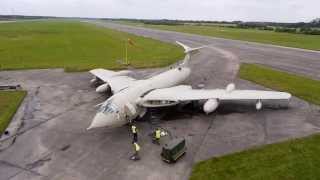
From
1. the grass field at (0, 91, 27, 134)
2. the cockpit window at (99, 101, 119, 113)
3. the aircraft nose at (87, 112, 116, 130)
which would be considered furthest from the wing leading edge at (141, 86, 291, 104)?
the grass field at (0, 91, 27, 134)

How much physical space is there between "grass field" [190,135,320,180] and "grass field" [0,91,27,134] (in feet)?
55.7

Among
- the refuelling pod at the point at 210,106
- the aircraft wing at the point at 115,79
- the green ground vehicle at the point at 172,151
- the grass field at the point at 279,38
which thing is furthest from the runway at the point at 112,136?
the grass field at the point at 279,38

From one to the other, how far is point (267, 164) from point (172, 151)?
5846 mm

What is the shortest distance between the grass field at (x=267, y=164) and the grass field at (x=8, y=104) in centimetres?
1697

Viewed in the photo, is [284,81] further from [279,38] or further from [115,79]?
[279,38]

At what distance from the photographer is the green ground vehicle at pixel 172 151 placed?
18719 millimetres

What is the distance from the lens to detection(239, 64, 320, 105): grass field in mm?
32725

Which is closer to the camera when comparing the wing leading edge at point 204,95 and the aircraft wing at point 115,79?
the wing leading edge at point 204,95

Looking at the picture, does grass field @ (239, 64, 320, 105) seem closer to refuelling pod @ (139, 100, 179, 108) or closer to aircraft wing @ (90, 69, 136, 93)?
refuelling pod @ (139, 100, 179, 108)

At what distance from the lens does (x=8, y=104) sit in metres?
30.6

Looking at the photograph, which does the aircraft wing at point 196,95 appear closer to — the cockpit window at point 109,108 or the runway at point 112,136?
the runway at point 112,136

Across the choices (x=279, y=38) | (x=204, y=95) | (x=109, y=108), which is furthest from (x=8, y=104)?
(x=279, y=38)

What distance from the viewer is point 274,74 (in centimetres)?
4294

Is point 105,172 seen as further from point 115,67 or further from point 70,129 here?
point 115,67
